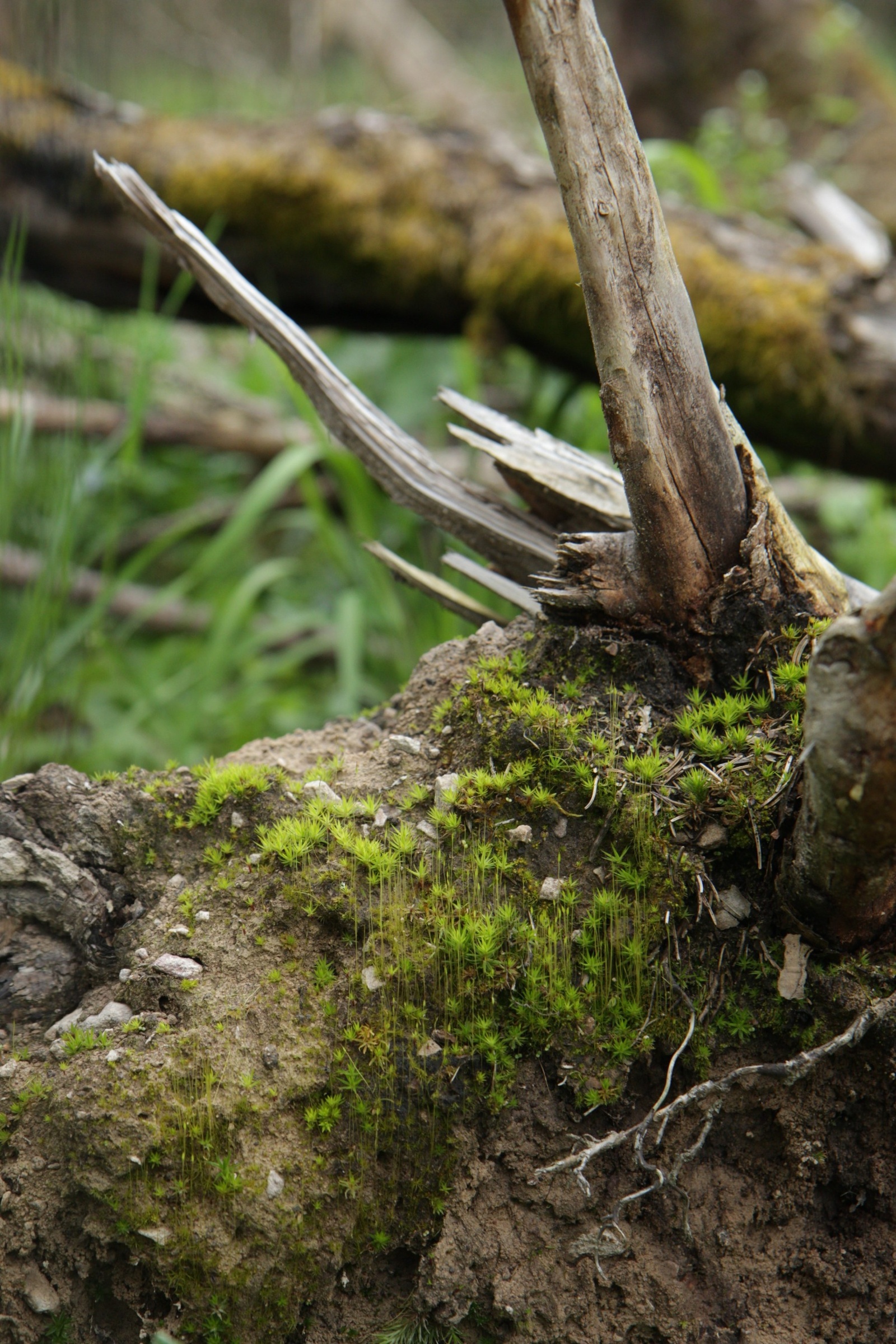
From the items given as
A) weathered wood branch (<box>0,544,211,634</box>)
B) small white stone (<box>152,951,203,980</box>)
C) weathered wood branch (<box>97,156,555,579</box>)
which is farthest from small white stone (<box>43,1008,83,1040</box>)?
weathered wood branch (<box>0,544,211,634</box>)

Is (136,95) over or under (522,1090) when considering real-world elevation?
over

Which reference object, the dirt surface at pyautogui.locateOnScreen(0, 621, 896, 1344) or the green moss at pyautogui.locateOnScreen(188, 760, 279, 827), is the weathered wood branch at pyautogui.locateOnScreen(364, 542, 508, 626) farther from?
the dirt surface at pyautogui.locateOnScreen(0, 621, 896, 1344)

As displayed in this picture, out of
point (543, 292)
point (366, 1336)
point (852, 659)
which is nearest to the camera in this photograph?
point (852, 659)

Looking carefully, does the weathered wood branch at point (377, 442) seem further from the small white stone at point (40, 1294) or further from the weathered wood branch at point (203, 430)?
the weathered wood branch at point (203, 430)

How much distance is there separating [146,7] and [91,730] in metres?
6.86

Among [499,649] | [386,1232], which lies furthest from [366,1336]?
[499,649]

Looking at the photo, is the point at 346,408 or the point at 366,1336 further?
the point at 346,408

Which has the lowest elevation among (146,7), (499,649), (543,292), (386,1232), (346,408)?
(386,1232)

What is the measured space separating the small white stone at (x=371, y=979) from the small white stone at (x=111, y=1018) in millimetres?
317

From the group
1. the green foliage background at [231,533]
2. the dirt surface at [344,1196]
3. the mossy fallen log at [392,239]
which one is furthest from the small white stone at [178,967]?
the mossy fallen log at [392,239]

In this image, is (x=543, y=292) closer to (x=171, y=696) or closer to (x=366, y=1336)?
(x=171, y=696)

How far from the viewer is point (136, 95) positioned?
658 centimetres

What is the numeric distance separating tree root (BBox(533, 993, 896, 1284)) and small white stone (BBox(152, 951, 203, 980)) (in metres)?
0.51

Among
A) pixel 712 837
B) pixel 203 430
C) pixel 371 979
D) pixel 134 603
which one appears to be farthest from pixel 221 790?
pixel 203 430
